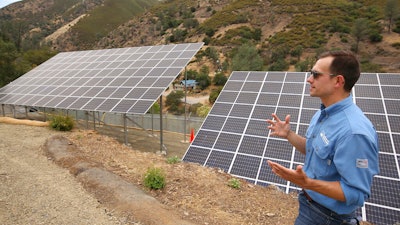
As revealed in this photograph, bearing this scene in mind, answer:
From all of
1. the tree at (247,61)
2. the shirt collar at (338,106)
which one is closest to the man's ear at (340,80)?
the shirt collar at (338,106)

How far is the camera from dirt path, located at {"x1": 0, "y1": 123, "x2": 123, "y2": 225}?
5875 mm

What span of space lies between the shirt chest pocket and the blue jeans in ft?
1.23

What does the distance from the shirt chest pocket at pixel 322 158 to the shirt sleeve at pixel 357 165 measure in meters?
0.24

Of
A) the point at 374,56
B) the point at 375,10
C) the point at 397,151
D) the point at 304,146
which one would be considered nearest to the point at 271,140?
the point at 397,151

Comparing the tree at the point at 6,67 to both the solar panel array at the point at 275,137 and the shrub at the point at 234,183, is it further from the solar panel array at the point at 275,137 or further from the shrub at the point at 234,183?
the shrub at the point at 234,183

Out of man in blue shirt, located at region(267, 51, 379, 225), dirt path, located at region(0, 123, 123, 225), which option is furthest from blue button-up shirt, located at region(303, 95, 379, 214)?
dirt path, located at region(0, 123, 123, 225)

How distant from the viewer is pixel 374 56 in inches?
1993

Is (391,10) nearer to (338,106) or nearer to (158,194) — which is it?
(158,194)

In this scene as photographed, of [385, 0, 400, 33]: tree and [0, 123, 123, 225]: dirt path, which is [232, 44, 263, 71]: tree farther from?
[0, 123, 123, 225]: dirt path

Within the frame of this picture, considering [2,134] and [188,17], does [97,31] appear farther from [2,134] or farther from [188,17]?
[2,134]

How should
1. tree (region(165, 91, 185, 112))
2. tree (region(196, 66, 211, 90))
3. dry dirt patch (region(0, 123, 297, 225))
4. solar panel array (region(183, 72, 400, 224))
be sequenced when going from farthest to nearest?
tree (region(196, 66, 211, 90)) → tree (region(165, 91, 185, 112)) → solar panel array (region(183, 72, 400, 224)) → dry dirt patch (region(0, 123, 297, 225))

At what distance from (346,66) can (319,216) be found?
61.7 inches

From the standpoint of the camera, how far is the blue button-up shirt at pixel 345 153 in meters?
2.45

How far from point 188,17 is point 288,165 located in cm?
8483
